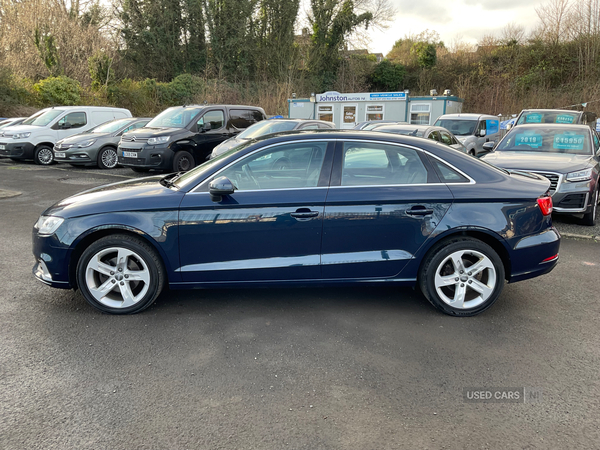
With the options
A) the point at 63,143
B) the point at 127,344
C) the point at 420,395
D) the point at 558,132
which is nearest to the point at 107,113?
the point at 63,143

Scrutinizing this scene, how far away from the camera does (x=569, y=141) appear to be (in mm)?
8984

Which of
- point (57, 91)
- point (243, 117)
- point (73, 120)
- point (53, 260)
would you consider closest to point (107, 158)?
point (73, 120)

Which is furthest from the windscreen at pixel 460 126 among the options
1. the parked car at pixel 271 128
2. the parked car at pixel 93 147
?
the parked car at pixel 93 147

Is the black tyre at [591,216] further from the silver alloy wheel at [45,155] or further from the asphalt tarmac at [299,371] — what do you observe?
the silver alloy wheel at [45,155]

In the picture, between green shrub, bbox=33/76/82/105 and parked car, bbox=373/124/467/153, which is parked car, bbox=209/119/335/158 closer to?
parked car, bbox=373/124/467/153

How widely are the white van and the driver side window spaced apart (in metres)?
14.3

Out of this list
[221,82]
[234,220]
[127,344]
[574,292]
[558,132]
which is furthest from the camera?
[221,82]

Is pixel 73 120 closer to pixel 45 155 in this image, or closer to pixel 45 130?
pixel 45 130

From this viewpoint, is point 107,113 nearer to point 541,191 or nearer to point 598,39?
point 541,191

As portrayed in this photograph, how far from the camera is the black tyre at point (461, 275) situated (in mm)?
4227

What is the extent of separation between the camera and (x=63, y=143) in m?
14.9

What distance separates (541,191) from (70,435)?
13.2ft

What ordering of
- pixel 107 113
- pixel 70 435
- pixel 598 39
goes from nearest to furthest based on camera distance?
pixel 70 435 → pixel 107 113 → pixel 598 39

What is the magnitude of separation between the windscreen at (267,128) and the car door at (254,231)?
7.70 metres
